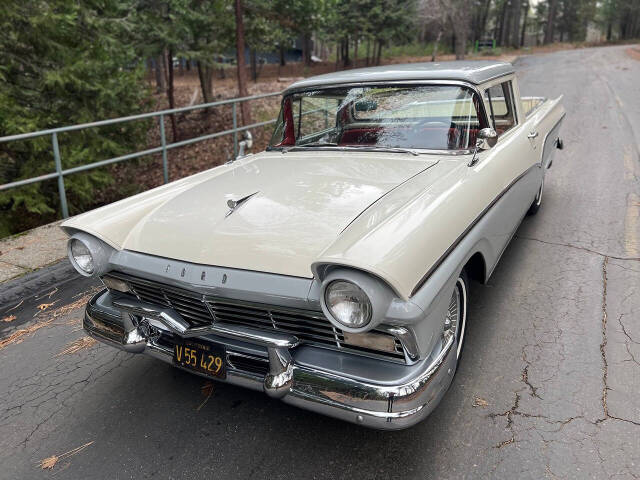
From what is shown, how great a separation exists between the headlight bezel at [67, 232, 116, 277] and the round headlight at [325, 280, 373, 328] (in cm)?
135

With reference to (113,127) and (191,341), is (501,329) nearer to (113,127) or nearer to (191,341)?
(191,341)

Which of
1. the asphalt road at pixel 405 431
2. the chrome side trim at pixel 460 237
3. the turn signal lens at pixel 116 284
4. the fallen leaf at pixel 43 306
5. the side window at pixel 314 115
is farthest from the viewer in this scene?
the fallen leaf at pixel 43 306

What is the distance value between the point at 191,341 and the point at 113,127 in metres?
8.92

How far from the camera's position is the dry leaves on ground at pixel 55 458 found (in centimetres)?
251

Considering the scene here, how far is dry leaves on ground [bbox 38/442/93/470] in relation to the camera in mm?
2514

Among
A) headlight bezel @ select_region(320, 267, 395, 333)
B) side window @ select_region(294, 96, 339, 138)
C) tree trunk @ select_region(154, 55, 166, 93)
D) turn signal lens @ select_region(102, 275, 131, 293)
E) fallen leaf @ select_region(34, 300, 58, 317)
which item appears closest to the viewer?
headlight bezel @ select_region(320, 267, 395, 333)

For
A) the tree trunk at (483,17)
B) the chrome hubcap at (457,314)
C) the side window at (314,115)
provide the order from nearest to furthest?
the chrome hubcap at (457,314) → the side window at (314,115) → the tree trunk at (483,17)

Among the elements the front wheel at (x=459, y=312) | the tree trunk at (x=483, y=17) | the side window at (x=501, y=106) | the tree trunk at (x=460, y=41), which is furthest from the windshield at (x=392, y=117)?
the tree trunk at (x=483, y=17)

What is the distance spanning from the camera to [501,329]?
3475 millimetres

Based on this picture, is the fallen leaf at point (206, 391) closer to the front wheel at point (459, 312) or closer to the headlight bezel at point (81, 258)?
the headlight bezel at point (81, 258)

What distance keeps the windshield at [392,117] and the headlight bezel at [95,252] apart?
170 cm

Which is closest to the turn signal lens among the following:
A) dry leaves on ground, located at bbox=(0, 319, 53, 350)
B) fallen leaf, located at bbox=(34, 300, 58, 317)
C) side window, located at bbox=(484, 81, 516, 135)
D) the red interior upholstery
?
dry leaves on ground, located at bbox=(0, 319, 53, 350)

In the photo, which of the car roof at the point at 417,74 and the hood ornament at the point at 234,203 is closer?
the hood ornament at the point at 234,203

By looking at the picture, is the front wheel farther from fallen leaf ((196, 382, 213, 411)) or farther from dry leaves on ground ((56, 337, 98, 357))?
dry leaves on ground ((56, 337, 98, 357))
